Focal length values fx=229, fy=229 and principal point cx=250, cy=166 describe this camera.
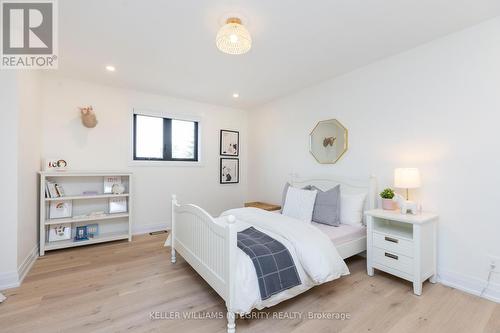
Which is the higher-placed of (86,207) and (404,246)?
(86,207)

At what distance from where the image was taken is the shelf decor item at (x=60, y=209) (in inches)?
125

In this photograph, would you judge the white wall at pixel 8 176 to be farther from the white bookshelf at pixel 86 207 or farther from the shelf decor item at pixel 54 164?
the shelf decor item at pixel 54 164

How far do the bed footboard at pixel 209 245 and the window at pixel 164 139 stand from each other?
1.67m

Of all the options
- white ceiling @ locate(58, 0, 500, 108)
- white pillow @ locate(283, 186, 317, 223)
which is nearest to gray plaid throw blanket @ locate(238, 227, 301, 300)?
white pillow @ locate(283, 186, 317, 223)

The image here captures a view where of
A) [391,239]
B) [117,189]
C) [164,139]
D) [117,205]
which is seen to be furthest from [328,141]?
[117,205]

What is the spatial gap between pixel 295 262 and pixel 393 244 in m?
1.14

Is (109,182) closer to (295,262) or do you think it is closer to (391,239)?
(295,262)

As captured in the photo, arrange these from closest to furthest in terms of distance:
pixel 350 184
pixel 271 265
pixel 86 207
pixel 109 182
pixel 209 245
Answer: pixel 271 265
pixel 209 245
pixel 350 184
pixel 86 207
pixel 109 182

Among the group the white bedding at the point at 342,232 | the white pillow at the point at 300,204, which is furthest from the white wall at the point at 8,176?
the white bedding at the point at 342,232

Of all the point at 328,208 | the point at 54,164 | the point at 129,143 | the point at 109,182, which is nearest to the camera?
the point at 328,208

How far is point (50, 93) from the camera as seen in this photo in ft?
10.8

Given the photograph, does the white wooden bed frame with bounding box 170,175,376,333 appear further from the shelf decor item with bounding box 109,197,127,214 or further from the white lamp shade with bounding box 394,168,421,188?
the shelf decor item with bounding box 109,197,127,214

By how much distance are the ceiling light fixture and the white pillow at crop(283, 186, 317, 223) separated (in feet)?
6.13

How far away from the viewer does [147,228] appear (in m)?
4.00
